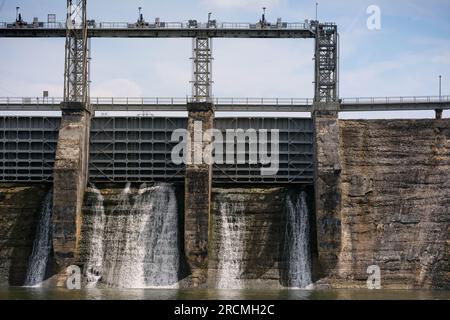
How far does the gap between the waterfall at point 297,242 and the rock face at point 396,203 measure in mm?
2780

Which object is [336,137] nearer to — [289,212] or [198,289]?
[289,212]

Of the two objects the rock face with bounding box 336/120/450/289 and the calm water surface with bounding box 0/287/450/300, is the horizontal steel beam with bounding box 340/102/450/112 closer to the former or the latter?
the rock face with bounding box 336/120/450/289

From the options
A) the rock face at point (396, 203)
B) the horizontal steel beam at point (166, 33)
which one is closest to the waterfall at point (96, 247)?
the horizontal steel beam at point (166, 33)

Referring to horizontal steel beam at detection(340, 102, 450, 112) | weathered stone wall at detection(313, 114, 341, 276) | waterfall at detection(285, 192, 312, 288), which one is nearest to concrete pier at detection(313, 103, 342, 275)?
weathered stone wall at detection(313, 114, 341, 276)

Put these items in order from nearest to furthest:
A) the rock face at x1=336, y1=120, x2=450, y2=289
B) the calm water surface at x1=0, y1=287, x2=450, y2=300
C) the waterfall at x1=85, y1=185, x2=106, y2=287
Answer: the calm water surface at x1=0, y1=287, x2=450, y2=300
the rock face at x1=336, y1=120, x2=450, y2=289
the waterfall at x1=85, y1=185, x2=106, y2=287

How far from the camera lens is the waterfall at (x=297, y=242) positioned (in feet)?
247

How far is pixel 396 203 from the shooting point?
77562 mm

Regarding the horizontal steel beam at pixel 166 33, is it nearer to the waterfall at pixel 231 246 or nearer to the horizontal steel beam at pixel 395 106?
the horizontal steel beam at pixel 395 106

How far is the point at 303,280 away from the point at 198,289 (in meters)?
8.96

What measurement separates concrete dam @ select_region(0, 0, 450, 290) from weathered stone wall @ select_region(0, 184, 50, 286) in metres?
0.12

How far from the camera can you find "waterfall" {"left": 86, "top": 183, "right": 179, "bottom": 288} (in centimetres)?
7544

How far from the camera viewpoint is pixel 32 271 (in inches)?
3022
